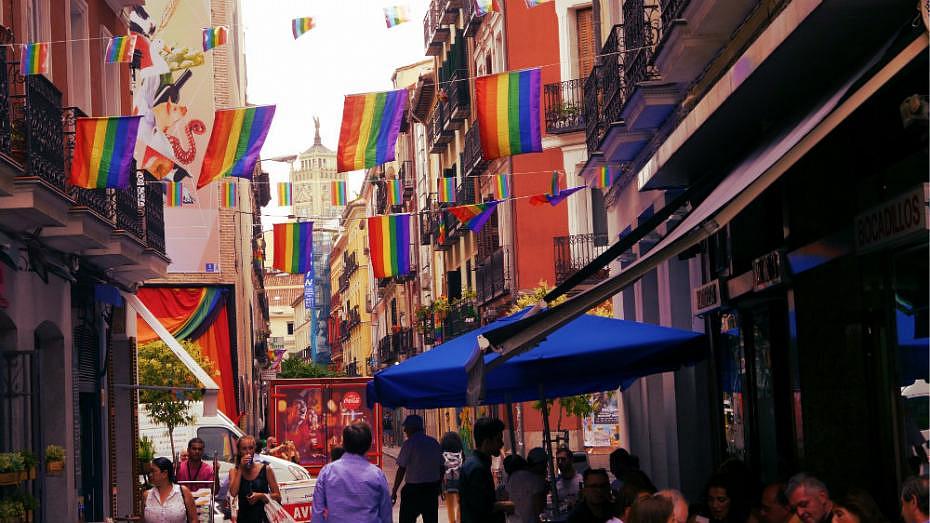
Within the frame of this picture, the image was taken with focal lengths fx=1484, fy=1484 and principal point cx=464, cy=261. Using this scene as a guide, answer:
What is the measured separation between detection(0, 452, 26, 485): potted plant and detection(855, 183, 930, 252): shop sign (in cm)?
739

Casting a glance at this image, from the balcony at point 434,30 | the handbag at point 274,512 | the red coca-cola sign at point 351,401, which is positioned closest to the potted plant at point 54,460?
the handbag at point 274,512

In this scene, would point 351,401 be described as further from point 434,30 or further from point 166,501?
point 434,30

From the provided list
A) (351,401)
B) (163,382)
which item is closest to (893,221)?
(351,401)

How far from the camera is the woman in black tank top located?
42.9ft

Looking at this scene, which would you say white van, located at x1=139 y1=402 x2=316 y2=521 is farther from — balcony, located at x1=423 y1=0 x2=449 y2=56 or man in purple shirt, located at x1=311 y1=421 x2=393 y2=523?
balcony, located at x1=423 y1=0 x2=449 y2=56

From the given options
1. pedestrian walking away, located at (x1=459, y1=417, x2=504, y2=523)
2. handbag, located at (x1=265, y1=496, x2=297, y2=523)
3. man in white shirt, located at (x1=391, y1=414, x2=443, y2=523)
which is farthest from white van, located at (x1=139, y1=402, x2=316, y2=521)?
pedestrian walking away, located at (x1=459, y1=417, x2=504, y2=523)

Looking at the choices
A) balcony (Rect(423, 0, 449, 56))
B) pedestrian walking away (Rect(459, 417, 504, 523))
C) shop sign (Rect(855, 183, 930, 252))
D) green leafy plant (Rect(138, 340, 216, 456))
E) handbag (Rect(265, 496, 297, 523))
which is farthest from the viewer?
balcony (Rect(423, 0, 449, 56))

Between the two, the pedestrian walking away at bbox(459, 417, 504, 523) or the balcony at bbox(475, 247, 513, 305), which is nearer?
the pedestrian walking away at bbox(459, 417, 504, 523)

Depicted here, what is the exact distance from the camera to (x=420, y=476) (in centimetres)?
1529

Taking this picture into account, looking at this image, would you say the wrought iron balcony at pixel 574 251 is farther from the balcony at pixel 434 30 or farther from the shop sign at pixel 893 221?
the shop sign at pixel 893 221

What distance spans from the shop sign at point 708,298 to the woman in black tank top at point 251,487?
13.9 feet

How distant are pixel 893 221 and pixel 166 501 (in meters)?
5.94

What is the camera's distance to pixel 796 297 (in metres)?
10.2

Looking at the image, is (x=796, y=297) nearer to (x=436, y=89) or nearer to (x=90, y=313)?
(x=90, y=313)
